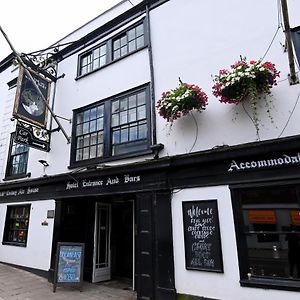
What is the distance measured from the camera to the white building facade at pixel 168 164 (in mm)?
4883

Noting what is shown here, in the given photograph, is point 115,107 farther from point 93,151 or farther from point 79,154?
point 79,154

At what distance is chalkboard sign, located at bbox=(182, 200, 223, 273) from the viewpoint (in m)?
→ 5.10

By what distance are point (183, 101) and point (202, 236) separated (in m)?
2.82

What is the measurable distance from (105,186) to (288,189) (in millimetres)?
4307

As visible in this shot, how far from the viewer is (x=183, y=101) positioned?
18.8ft

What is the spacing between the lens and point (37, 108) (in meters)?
8.44

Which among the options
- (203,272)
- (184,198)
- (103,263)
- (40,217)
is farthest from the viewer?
(40,217)

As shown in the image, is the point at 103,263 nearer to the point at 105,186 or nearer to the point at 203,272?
the point at 105,186

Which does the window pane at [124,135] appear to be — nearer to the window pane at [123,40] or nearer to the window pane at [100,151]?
the window pane at [100,151]

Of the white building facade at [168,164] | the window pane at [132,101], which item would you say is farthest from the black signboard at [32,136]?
the window pane at [132,101]

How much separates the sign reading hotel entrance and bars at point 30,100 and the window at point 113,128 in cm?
107

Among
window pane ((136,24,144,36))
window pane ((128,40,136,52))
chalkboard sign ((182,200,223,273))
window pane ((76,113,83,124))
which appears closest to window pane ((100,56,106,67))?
window pane ((128,40,136,52))

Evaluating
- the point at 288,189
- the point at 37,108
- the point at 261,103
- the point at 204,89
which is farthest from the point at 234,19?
the point at 37,108

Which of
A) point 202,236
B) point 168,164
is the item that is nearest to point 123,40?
point 168,164
